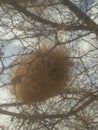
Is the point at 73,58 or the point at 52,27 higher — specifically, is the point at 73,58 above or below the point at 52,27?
below

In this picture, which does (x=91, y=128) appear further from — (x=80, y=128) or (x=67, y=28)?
(x=67, y=28)

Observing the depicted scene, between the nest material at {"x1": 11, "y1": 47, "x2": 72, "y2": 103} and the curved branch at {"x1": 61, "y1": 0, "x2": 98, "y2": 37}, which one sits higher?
the curved branch at {"x1": 61, "y1": 0, "x2": 98, "y2": 37}

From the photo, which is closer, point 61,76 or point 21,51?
point 21,51

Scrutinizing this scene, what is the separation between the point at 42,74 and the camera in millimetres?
4680

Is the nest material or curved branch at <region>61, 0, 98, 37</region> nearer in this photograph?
the nest material

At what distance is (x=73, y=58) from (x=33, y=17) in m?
0.50

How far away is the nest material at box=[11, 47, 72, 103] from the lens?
14.7ft

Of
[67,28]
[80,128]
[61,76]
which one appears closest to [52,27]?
[67,28]

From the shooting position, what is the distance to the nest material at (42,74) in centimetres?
447

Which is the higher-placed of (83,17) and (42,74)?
(83,17)

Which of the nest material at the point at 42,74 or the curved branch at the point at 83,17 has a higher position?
the curved branch at the point at 83,17

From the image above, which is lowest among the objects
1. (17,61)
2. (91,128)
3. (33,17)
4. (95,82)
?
(91,128)

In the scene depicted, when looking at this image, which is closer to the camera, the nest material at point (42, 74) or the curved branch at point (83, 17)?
the nest material at point (42, 74)

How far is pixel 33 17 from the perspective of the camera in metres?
4.59
